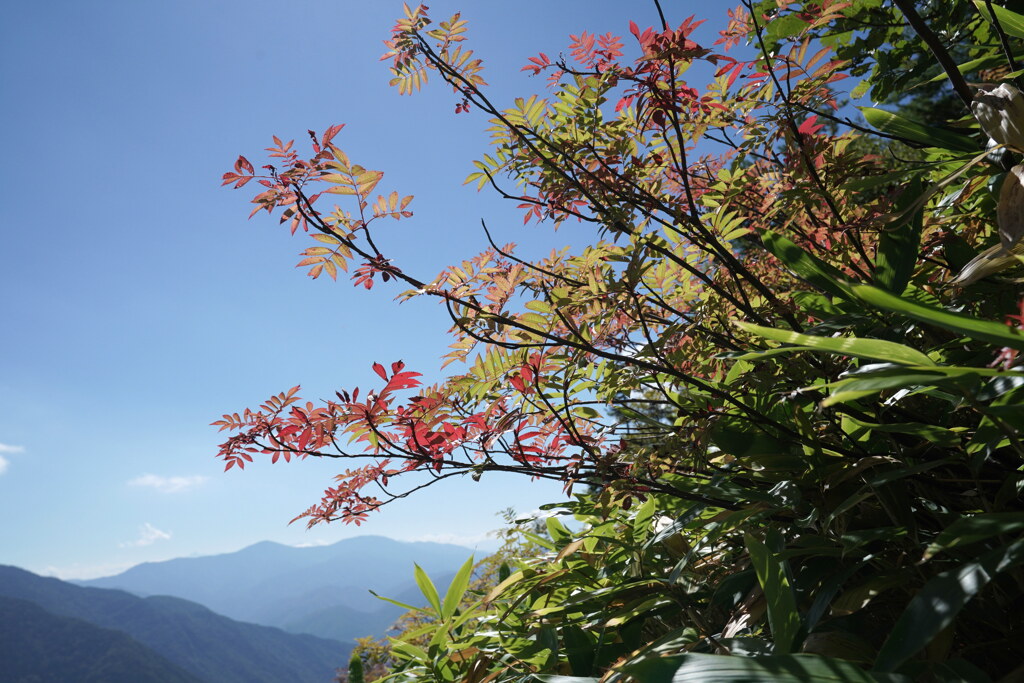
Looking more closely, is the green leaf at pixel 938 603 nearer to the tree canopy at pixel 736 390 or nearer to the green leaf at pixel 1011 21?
the tree canopy at pixel 736 390

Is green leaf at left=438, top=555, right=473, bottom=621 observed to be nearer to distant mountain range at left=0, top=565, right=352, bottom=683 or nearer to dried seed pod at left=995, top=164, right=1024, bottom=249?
dried seed pod at left=995, top=164, right=1024, bottom=249

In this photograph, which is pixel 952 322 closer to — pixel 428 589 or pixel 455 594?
pixel 455 594

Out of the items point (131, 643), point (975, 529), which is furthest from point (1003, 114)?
point (131, 643)

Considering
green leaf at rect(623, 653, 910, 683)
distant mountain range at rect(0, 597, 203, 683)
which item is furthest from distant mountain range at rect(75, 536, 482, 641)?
green leaf at rect(623, 653, 910, 683)

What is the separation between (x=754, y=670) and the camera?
0.62 m

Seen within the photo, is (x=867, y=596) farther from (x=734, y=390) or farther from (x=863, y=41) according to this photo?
(x=863, y=41)

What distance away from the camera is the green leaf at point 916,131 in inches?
38.5

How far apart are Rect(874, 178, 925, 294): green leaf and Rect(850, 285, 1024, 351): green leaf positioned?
0.43 m

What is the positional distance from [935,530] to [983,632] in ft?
0.56

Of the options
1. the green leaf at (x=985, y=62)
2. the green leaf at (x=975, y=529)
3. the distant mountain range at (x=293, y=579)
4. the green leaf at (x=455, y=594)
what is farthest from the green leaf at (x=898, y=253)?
the distant mountain range at (x=293, y=579)

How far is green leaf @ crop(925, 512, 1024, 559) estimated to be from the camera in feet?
1.97

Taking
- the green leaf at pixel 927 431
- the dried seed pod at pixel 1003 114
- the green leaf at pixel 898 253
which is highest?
the dried seed pod at pixel 1003 114

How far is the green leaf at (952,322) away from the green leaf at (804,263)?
261mm

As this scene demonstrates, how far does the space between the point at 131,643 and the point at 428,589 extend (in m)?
86.6
